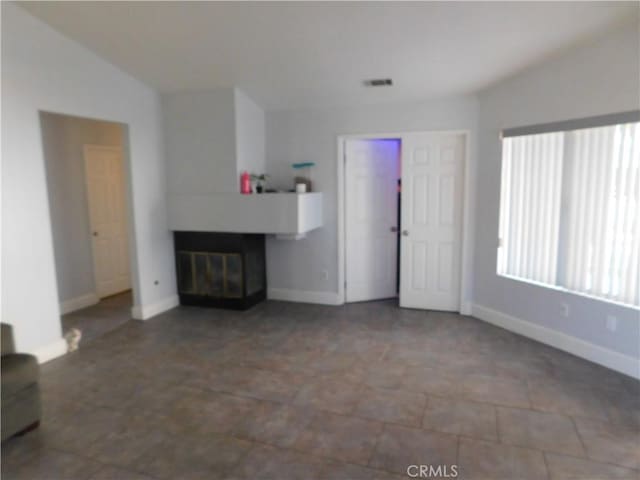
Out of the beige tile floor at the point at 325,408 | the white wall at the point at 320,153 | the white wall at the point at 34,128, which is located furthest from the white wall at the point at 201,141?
the beige tile floor at the point at 325,408

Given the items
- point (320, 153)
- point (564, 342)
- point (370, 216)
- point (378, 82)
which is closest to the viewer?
point (564, 342)

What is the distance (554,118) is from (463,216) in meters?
1.36

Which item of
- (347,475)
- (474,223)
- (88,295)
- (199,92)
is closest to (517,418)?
(347,475)

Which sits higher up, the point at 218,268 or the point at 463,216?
the point at 463,216

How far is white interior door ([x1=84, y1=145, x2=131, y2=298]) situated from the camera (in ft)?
17.7

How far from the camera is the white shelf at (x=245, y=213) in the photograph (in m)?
4.54

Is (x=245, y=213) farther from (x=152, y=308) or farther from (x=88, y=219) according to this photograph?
(x=88, y=219)

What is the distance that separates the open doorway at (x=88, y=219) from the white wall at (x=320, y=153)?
179cm

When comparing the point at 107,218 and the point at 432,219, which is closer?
the point at 432,219

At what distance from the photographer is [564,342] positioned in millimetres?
3738

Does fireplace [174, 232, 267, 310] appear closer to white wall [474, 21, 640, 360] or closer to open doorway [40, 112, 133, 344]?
open doorway [40, 112, 133, 344]

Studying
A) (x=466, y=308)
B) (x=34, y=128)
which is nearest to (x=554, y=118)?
(x=466, y=308)

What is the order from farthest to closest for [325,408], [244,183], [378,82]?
[244,183], [378,82], [325,408]

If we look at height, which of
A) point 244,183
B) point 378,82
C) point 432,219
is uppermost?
point 378,82
